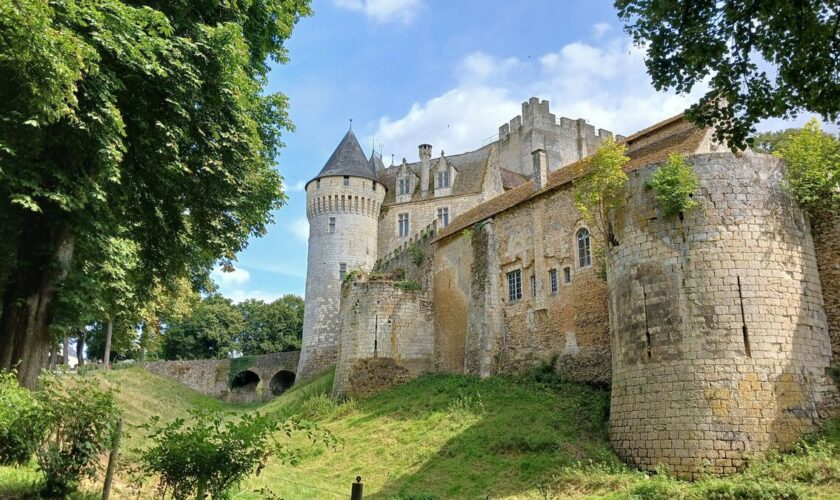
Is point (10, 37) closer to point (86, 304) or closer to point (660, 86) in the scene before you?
point (86, 304)

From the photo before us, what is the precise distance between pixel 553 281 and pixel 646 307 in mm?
8302

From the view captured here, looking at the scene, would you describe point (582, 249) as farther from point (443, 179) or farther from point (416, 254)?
point (443, 179)

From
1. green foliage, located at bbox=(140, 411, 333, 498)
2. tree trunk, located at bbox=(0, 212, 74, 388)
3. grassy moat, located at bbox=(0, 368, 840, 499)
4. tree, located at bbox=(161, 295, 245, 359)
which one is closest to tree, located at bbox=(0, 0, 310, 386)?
tree trunk, located at bbox=(0, 212, 74, 388)

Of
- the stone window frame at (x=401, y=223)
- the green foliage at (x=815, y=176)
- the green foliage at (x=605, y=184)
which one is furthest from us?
the stone window frame at (x=401, y=223)

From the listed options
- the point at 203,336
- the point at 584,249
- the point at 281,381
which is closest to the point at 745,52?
the point at 584,249

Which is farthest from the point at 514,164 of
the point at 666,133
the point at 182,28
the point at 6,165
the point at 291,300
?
the point at 6,165

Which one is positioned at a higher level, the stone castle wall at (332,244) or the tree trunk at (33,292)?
the stone castle wall at (332,244)

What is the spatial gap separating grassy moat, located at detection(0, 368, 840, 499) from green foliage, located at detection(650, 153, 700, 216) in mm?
5377

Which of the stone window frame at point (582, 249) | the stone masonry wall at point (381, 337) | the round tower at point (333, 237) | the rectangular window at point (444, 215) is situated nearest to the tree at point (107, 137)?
the stone window frame at point (582, 249)

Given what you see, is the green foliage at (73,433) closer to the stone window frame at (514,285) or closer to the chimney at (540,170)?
the stone window frame at (514,285)

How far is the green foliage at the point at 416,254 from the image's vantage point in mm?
31487

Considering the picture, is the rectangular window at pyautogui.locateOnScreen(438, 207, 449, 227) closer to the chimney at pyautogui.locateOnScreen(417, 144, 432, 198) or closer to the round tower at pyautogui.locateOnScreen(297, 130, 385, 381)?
the chimney at pyautogui.locateOnScreen(417, 144, 432, 198)

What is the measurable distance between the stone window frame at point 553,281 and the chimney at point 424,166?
2150 cm

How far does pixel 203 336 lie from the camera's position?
54.4 metres
